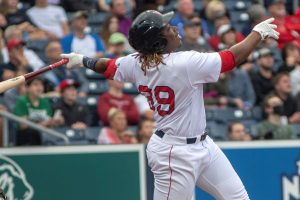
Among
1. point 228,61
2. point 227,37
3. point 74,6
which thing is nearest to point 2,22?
point 74,6

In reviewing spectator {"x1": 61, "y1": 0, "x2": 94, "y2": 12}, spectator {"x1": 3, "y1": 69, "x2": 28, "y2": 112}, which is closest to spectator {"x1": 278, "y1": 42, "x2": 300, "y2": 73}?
spectator {"x1": 61, "y1": 0, "x2": 94, "y2": 12}

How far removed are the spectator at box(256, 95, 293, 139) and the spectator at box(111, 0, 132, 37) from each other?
2494mm

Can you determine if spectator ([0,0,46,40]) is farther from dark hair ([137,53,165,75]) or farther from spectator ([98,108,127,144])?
dark hair ([137,53,165,75])

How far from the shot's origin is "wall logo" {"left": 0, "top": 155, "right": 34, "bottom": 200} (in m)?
8.51

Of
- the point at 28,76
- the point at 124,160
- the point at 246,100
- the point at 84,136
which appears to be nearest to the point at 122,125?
the point at 84,136

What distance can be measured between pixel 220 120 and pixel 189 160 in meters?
4.41

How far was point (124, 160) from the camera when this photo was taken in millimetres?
8656

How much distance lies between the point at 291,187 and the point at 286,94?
9.14ft

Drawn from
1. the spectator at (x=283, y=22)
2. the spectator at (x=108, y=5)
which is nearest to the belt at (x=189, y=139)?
the spectator at (x=283, y=22)

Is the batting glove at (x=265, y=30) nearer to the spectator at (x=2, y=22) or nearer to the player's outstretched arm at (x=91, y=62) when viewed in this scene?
the player's outstretched arm at (x=91, y=62)

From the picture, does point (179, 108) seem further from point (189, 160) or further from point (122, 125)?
point (122, 125)

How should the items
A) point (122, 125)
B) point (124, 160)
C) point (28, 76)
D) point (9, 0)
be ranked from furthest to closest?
point (9, 0)
point (122, 125)
point (124, 160)
point (28, 76)

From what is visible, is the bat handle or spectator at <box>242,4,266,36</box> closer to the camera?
the bat handle

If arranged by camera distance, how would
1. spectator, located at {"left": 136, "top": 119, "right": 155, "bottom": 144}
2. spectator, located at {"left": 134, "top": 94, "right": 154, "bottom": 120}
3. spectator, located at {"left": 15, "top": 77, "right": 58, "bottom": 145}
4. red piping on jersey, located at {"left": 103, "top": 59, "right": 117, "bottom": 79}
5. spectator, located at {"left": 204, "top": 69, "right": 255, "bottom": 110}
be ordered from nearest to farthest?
red piping on jersey, located at {"left": 103, "top": 59, "right": 117, "bottom": 79} < spectator, located at {"left": 15, "top": 77, "right": 58, "bottom": 145} < spectator, located at {"left": 136, "top": 119, "right": 155, "bottom": 144} < spectator, located at {"left": 134, "top": 94, "right": 154, "bottom": 120} < spectator, located at {"left": 204, "top": 69, "right": 255, "bottom": 110}
